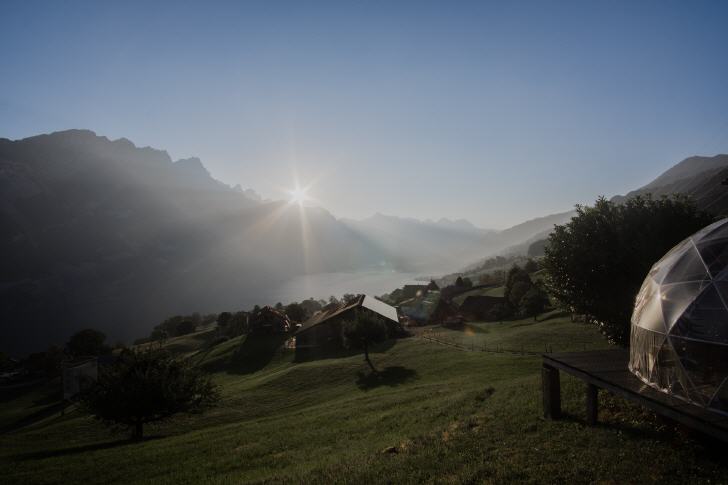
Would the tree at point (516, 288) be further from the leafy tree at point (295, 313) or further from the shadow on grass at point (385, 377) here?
the shadow on grass at point (385, 377)

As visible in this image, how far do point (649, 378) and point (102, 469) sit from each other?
22452 millimetres

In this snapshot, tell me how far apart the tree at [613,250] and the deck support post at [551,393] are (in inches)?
382

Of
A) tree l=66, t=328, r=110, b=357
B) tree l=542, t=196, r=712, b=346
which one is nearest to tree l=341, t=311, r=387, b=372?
tree l=542, t=196, r=712, b=346

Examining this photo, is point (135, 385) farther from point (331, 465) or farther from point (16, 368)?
point (16, 368)

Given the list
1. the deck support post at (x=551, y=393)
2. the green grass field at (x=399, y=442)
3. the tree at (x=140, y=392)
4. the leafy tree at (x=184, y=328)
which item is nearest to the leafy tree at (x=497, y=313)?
the green grass field at (x=399, y=442)

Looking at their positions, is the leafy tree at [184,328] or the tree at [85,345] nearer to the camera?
the tree at [85,345]

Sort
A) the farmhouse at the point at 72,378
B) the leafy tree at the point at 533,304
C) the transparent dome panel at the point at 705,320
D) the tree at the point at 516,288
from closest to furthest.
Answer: the transparent dome panel at the point at 705,320, the farmhouse at the point at 72,378, the leafy tree at the point at 533,304, the tree at the point at 516,288

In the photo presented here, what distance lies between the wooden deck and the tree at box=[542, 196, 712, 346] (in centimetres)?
726

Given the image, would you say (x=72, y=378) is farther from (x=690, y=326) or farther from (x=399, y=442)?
(x=690, y=326)

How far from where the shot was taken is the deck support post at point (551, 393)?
1219 cm

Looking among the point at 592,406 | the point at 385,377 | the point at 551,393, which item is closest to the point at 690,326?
the point at 592,406

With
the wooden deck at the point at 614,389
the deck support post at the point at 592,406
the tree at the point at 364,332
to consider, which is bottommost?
the tree at the point at 364,332

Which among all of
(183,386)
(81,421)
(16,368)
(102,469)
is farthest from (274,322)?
(16,368)

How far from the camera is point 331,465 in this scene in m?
11.3
